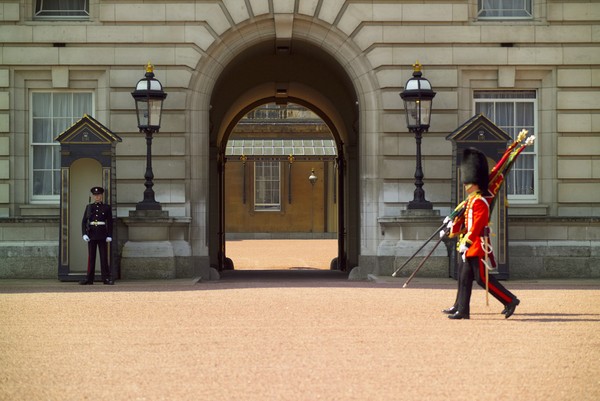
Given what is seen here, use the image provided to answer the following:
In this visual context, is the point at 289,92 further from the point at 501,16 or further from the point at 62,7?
the point at 62,7

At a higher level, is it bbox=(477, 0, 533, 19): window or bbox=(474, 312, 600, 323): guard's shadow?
bbox=(477, 0, 533, 19): window

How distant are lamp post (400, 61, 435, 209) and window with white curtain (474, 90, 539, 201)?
1.53 m

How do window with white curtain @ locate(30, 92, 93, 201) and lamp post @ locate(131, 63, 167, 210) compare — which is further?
window with white curtain @ locate(30, 92, 93, 201)

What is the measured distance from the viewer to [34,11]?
17.8 m

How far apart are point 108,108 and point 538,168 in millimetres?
6595

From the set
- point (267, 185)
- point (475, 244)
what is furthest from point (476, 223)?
point (267, 185)

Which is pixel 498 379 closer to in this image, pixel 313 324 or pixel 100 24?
pixel 313 324

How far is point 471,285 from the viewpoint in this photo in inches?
436

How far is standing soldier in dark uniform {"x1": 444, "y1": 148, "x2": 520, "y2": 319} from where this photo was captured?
1102 cm

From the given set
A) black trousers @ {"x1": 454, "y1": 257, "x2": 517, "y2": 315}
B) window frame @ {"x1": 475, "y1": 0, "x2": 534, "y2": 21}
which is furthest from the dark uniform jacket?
window frame @ {"x1": 475, "y1": 0, "x2": 534, "y2": 21}

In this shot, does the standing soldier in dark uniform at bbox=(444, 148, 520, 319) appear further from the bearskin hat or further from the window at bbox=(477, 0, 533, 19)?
the window at bbox=(477, 0, 533, 19)

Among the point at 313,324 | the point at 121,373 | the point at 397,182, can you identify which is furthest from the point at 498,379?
the point at 397,182

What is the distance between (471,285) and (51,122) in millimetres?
9028

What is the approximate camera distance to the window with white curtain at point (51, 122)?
58.8ft
